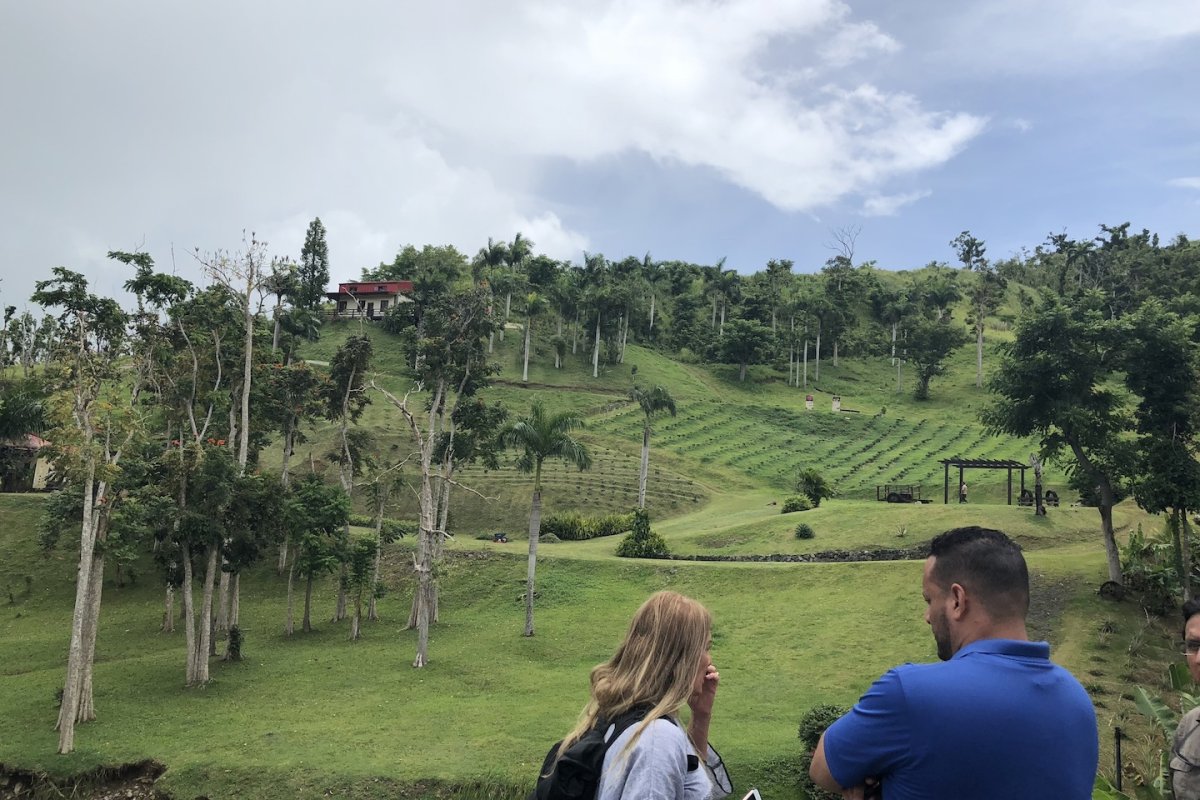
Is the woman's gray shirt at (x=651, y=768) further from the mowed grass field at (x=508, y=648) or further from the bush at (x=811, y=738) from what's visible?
the mowed grass field at (x=508, y=648)

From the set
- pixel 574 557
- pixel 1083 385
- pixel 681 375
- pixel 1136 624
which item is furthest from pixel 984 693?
pixel 681 375

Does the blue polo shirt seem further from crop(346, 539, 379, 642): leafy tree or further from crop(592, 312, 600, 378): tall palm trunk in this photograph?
crop(592, 312, 600, 378): tall palm trunk

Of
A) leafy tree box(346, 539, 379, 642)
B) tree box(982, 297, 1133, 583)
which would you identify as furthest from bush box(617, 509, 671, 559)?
tree box(982, 297, 1133, 583)

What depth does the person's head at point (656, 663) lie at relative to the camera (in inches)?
114

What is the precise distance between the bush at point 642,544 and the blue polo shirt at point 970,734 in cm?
3169

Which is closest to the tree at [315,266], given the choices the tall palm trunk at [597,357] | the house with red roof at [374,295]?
the house with red roof at [374,295]

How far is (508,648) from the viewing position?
2473cm

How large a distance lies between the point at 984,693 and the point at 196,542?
23217mm

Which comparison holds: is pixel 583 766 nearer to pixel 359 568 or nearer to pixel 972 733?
pixel 972 733

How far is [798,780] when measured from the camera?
1426 centimetres

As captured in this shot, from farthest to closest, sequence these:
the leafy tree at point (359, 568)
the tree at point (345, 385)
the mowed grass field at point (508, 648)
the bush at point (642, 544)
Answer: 1. the bush at point (642, 544)
2. the tree at point (345, 385)
3. the leafy tree at point (359, 568)
4. the mowed grass field at point (508, 648)

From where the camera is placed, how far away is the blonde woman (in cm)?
272

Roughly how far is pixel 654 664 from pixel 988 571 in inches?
51.9

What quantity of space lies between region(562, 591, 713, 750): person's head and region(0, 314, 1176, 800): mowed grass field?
42.2ft
